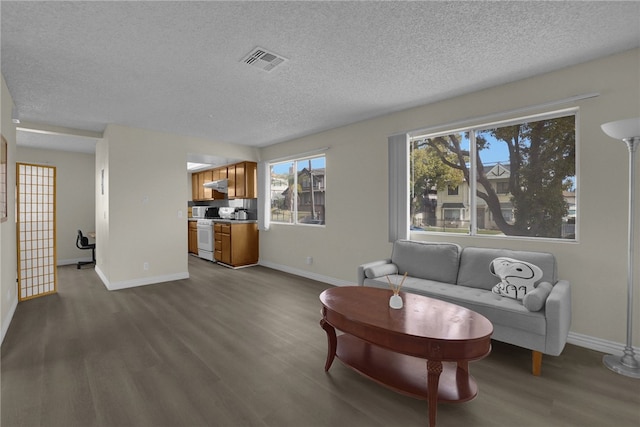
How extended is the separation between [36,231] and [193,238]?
3.66 m

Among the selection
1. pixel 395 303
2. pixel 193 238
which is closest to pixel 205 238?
pixel 193 238

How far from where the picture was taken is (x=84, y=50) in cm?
235

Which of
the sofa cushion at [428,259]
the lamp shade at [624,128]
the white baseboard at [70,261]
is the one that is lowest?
the white baseboard at [70,261]

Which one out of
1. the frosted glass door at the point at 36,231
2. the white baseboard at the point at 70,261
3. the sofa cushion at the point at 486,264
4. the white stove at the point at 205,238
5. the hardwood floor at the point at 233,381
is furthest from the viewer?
the white stove at the point at 205,238

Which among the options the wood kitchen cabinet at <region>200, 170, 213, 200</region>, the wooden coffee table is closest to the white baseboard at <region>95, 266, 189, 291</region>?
the wood kitchen cabinet at <region>200, 170, 213, 200</region>

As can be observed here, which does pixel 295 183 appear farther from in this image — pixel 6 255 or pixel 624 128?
pixel 624 128

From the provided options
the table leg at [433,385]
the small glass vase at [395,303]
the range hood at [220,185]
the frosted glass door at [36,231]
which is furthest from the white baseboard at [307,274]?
the frosted glass door at [36,231]

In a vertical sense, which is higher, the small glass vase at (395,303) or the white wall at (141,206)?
the white wall at (141,206)

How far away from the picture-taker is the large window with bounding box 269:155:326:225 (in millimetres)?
5219

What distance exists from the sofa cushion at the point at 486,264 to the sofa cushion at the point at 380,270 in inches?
27.9

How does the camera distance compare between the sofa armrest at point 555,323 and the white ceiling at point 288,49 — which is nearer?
the white ceiling at point 288,49

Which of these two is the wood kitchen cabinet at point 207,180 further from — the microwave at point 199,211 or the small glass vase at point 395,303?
the small glass vase at point 395,303

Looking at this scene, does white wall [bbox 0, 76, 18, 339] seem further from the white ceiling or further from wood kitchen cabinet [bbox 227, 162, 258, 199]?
wood kitchen cabinet [bbox 227, 162, 258, 199]

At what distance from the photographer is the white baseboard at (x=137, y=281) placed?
14.6 feet
